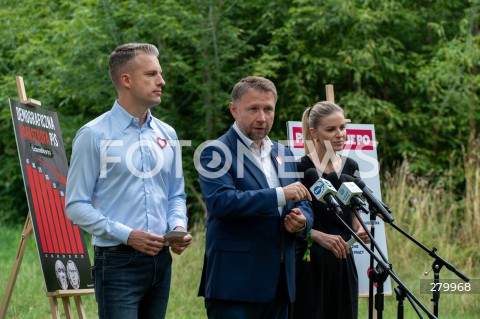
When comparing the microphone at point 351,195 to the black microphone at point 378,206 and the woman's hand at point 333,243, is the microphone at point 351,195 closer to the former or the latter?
the black microphone at point 378,206

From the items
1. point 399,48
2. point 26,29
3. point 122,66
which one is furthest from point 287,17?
point 122,66

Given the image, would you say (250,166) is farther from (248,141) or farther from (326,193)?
(326,193)

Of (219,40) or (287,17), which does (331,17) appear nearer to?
(287,17)

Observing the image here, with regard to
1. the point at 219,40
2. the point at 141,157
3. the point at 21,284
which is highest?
the point at 219,40

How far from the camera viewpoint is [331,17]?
1238cm

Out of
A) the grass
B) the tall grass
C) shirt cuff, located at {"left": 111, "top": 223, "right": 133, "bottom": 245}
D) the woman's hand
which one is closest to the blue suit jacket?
shirt cuff, located at {"left": 111, "top": 223, "right": 133, "bottom": 245}

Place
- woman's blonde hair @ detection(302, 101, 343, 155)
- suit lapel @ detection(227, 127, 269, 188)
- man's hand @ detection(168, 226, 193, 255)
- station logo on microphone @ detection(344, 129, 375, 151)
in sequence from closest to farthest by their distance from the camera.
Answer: man's hand @ detection(168, 226, 193, 255) < suit lapel @ detection(227, 127, 269, 188) < woman's blonde hair @ detection(302, 101, 343, 155) < station logo on microphone @ detection(344, 129, 375, 151)

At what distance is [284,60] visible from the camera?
13.0 metres

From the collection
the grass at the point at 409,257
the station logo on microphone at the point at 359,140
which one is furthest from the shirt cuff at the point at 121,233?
the grass at the point at 409,257

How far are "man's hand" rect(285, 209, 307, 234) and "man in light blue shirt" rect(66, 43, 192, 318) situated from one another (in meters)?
0.50

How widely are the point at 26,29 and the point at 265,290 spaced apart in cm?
1023

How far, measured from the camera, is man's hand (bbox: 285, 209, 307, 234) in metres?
4.16

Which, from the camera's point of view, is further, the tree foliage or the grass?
the tree foliage

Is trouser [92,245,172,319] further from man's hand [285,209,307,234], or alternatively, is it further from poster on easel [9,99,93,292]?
poster on easel [9,99,93,292]
